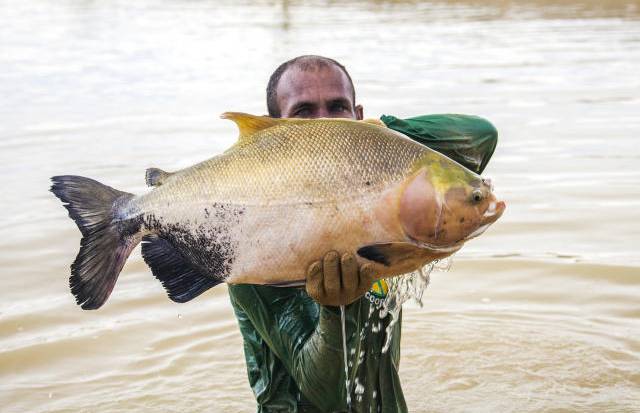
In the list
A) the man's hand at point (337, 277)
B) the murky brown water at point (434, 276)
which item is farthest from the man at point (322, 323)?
the murky brown water at point (434, 276)

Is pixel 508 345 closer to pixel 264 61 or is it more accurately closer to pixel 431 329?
pixel 431 329

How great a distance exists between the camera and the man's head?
9.89 feet

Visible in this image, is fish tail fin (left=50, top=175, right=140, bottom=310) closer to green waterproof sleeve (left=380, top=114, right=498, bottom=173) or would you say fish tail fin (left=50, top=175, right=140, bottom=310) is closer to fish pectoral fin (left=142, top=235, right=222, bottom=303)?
fish pectoral fin (left=142, top=235, right=222, bottom=303)

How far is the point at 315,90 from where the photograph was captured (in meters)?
3.01

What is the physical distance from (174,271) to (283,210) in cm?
38

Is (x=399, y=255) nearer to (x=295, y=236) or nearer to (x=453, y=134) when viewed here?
(x=295, y=236)

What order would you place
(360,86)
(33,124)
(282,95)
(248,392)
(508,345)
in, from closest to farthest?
(282,95)
(248,392)
(508,345)
(33,124)
(360,86)

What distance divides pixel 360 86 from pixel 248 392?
27.0 ft

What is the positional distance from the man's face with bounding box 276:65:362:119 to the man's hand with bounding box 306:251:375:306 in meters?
0.73

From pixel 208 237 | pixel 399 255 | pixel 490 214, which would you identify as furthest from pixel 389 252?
pixel 208 237

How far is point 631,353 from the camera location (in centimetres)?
492

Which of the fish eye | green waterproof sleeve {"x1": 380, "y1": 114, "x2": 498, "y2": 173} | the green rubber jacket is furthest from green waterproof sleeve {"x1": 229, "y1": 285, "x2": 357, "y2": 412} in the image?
the fish eye

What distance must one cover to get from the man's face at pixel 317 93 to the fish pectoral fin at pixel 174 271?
2.50ft

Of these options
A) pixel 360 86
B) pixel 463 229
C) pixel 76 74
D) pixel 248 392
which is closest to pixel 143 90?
pixel 76 74
